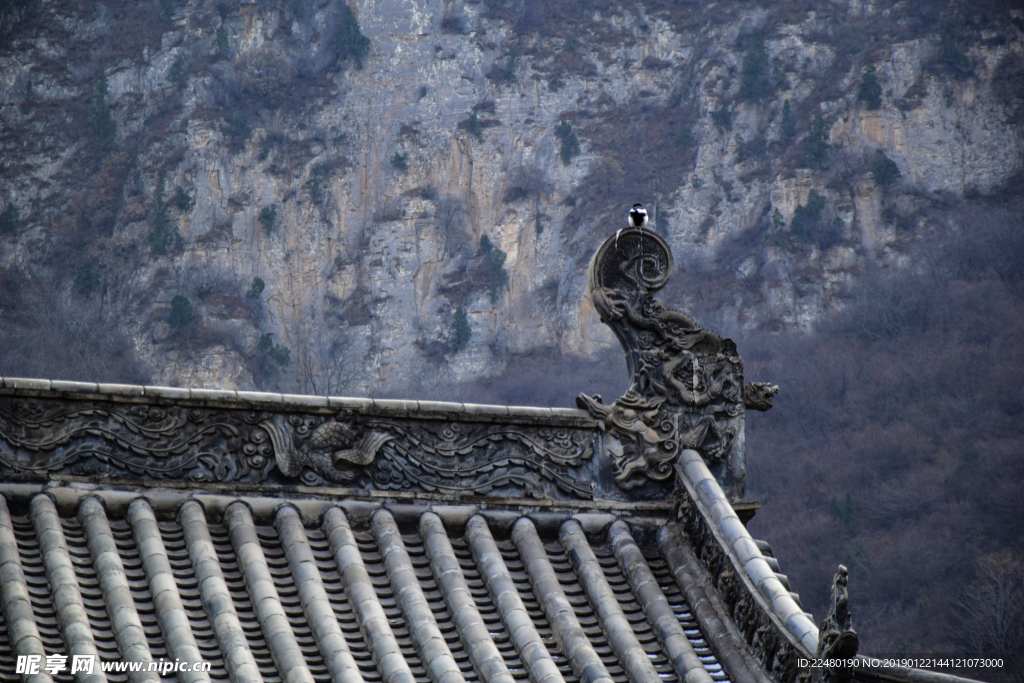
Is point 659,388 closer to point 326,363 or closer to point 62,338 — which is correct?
point 326,363

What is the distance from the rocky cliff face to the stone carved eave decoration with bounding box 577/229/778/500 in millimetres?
85047

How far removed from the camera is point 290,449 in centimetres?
745

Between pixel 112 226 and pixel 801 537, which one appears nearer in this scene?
pixel 801 537

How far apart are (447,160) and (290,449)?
95.5 metres

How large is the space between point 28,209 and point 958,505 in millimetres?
74397

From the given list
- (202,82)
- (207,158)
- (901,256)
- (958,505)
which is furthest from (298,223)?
(958,505)

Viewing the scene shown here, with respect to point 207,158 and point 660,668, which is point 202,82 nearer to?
point 207,158

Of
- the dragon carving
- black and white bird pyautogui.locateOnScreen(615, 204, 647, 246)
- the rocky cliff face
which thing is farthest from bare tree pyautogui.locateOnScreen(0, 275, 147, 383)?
Answer: black and white bird pyautogui.locateOnScreen(615, 204, 647, 246)

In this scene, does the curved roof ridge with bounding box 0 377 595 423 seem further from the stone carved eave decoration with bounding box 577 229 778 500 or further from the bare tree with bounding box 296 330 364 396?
the bare tree with bounding box 296 330 364 396

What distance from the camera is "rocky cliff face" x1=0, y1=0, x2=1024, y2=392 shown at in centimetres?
9400

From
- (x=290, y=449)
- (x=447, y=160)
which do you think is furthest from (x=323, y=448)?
(x=447, y=160)

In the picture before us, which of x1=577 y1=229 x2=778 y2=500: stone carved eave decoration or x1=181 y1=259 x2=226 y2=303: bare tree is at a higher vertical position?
x1=577 y1=229 x2=778 y2=500: stone carved eave decoration

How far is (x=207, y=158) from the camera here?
99938mm

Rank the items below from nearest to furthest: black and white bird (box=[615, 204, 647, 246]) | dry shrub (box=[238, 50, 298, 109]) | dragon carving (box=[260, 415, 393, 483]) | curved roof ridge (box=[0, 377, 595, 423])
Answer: curved roof ridge (box=[0, 377, 595, 423]) < dragon carving (box=[260, 415, 393, 483]) < black and white bird (box=[615, 204, 647, 246]) < dry shrub (box=[238, 50, 298, 109])
